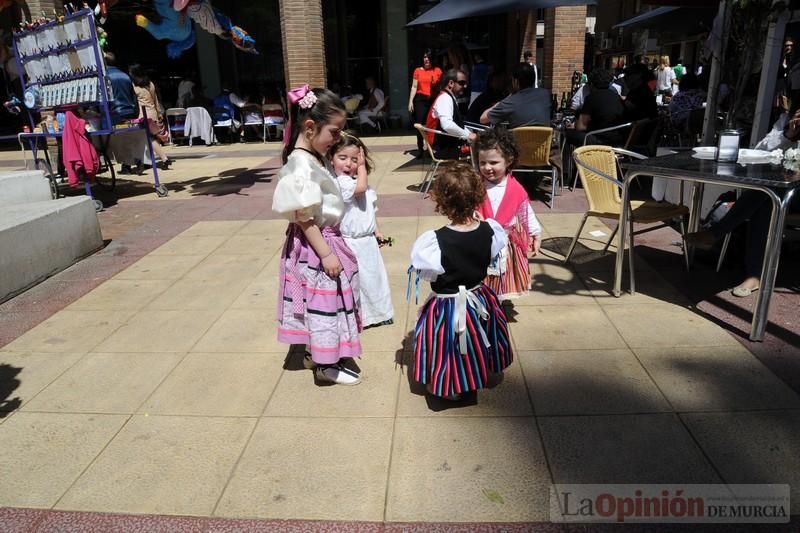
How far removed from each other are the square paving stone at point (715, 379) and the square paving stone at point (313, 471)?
150 cm

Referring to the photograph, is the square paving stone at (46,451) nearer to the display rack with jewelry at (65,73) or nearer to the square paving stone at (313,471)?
the square paving stone at (313,471)

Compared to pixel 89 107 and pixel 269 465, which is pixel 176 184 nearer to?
pixel 89 107

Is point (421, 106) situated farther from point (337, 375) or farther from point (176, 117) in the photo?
point (337, 375)

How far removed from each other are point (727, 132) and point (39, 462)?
177 inches

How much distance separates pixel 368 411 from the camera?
2904 millimetres

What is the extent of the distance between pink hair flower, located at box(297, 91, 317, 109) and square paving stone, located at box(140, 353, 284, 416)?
1501 mm

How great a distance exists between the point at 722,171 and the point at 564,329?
1.40 m

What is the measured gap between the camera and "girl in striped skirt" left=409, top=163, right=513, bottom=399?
2633 mm

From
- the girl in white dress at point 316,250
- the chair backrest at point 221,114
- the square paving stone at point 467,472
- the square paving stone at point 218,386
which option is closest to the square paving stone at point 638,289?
the square paving stone at point 467,472

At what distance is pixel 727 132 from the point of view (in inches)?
158

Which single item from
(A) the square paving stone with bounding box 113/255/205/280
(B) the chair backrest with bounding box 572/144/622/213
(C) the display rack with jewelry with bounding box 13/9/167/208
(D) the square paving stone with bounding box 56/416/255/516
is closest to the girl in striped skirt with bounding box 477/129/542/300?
(B) the chair backrest with bounding box 572/144/622/213

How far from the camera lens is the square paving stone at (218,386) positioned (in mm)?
2992

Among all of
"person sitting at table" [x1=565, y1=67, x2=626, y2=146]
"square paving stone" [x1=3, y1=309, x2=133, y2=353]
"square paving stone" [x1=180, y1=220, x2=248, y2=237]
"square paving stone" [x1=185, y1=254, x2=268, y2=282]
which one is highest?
"person sitting at table" [x1=565, y1=67, x2=626, y2=146]

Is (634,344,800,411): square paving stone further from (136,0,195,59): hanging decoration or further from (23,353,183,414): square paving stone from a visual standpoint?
(136,0,195,59): hanging decoration
